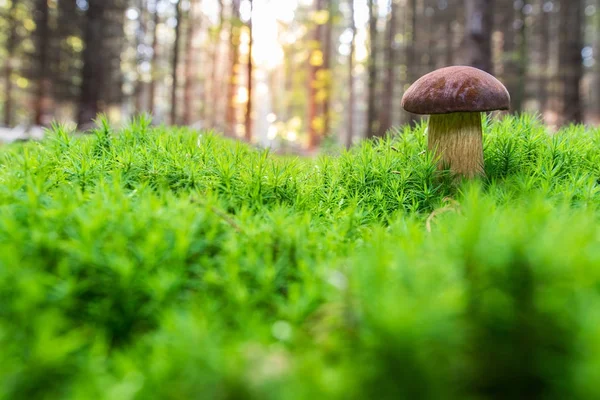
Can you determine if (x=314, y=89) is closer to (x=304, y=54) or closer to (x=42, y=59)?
(x=304, y=54)

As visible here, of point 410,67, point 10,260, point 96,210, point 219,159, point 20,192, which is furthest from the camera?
point 410,67

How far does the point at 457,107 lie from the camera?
2605 millimetres

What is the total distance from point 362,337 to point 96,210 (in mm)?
1157

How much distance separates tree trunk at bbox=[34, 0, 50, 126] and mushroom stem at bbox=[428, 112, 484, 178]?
17.9 metres

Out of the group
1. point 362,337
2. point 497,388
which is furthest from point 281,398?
point 497,388

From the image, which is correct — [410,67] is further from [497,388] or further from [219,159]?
[497,388]

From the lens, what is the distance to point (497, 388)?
100 centimetres

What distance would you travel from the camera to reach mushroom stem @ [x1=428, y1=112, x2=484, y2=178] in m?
2.84

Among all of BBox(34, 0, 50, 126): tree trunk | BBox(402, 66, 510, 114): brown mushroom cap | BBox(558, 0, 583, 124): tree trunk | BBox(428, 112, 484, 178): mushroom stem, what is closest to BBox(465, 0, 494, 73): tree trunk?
BBox(428, 112, 484, 178): mushroom stem

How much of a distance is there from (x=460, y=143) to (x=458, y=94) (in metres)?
0.39

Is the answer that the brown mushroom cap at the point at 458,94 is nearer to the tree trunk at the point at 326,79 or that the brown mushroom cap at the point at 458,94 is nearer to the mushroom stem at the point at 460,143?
the mushroom stem at the point at 460,143

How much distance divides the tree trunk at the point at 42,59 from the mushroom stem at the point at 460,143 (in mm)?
17902

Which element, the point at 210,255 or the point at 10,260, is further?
the point at 210,255

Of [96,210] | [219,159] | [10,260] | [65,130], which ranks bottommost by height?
[10,260]
